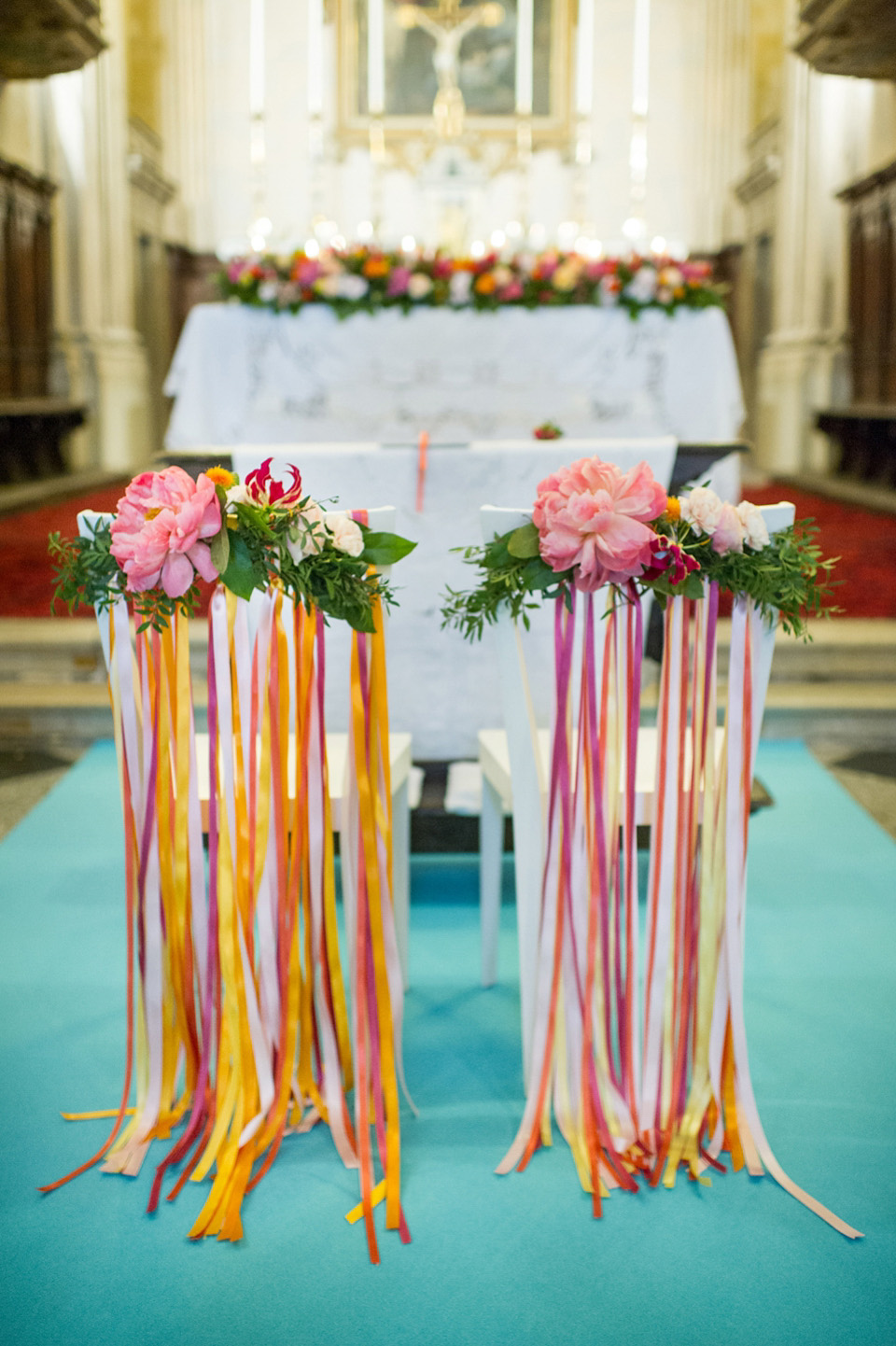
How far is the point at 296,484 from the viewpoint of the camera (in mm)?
1754

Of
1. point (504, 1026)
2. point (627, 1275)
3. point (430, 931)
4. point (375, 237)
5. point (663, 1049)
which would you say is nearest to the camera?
point (627, 1275)

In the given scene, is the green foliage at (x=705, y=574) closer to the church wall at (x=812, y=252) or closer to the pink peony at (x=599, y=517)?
the pink peony at (x=599, y=517)

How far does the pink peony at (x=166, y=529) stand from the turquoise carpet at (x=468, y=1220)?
2.99 ft

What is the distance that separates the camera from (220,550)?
1703 mm

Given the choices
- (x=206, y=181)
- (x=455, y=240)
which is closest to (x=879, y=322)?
(x=455, y=240)

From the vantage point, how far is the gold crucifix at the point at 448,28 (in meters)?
8.69

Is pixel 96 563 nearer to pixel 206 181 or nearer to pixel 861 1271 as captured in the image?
pixel 861 1271

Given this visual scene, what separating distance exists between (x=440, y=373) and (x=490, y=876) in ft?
10.1

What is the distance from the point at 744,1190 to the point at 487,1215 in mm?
390

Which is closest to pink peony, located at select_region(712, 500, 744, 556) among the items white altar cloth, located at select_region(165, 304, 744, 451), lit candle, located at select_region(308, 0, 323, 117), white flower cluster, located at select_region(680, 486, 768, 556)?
white flower cluster, located at select_region(680, 486, 768, 556)

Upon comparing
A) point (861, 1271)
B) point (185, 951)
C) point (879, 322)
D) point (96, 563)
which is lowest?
point (861, 1271)

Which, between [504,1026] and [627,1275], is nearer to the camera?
[627,1275]

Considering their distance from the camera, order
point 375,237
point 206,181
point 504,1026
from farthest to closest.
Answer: point 206,181 → point 375,237 → point 504,1026

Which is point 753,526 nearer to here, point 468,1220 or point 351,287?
point 468,1220
